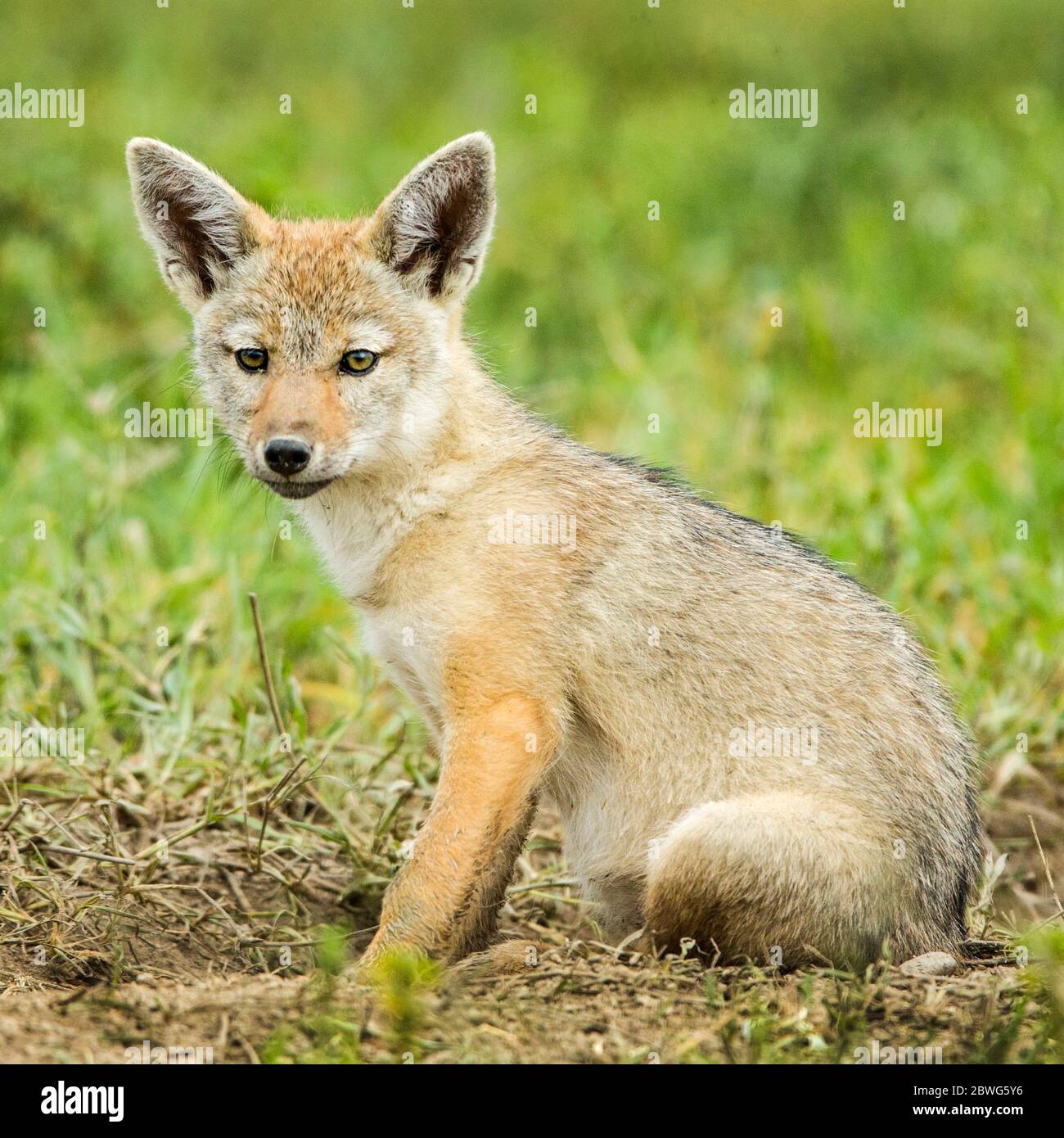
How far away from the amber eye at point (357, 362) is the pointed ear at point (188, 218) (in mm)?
766

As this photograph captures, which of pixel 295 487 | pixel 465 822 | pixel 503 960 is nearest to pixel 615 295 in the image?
pixel 295 487

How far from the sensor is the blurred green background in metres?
8.05

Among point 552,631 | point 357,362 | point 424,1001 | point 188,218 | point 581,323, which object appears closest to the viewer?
point 424,1001

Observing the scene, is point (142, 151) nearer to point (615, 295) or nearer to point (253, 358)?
point (253, 358)

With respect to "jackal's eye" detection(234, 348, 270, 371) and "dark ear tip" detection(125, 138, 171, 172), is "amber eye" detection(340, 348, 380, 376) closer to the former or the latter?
"jackal's eye" detection(234, 348, 270, 371)

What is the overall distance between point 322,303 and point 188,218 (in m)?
0.90

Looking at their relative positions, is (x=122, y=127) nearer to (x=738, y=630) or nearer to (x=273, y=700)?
(x=273, y=700)

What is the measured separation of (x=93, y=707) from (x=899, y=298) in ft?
24.0

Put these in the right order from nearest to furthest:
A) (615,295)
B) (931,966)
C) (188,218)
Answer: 1. (931,966)
2. (188,218)
3. (615,295)

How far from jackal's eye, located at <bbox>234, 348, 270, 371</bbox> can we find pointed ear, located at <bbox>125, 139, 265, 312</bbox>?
20.9 inches

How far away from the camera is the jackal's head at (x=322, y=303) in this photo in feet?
18.7

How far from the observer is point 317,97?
51.8ft

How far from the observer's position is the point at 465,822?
17.7ft

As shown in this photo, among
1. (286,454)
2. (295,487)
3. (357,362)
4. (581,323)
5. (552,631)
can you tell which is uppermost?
(581,323)
